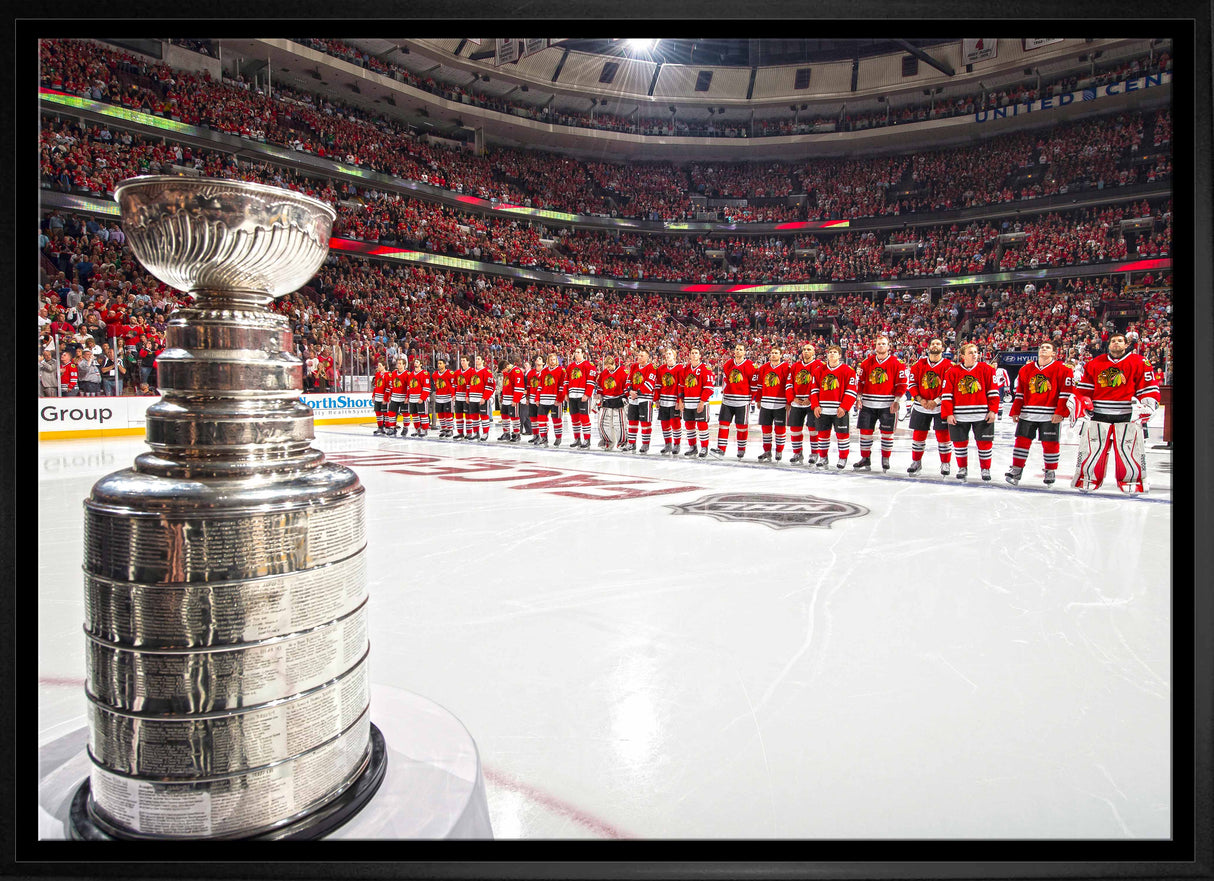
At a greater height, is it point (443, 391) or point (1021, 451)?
point (443, 391)

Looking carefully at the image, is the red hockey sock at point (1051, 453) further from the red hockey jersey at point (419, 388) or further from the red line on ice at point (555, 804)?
the red hockey jersey at point (419, 388)

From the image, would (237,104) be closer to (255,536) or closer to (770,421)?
(770,421)

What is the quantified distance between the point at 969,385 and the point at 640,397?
483 cm

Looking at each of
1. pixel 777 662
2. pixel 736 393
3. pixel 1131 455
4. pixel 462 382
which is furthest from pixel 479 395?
pixel 777 662

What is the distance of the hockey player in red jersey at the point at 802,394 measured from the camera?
926cm

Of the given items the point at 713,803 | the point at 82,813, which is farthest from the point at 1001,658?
the point at 82,813

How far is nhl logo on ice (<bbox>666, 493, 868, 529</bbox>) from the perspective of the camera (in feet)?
17.0

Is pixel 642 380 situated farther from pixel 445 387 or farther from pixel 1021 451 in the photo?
pixel 1021 451

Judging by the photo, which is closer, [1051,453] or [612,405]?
[1051,453]

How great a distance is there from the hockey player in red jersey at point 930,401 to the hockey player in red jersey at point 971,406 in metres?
0.15

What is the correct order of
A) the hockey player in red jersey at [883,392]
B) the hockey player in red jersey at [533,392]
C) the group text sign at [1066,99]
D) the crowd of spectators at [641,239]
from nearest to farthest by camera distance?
the hockey player in red jersey at [883,392] < the hockey player in red jersey at [533,392] < the crowd of spectators at [641,239] < the group text sign at [1066,99]

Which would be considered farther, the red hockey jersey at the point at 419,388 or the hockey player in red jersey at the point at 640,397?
the red hockey jersey at the point at 419,388

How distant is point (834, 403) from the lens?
8930mm

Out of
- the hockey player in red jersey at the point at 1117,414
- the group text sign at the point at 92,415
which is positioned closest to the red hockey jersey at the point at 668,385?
the hockey player in red jersey at the point at 1117,414
